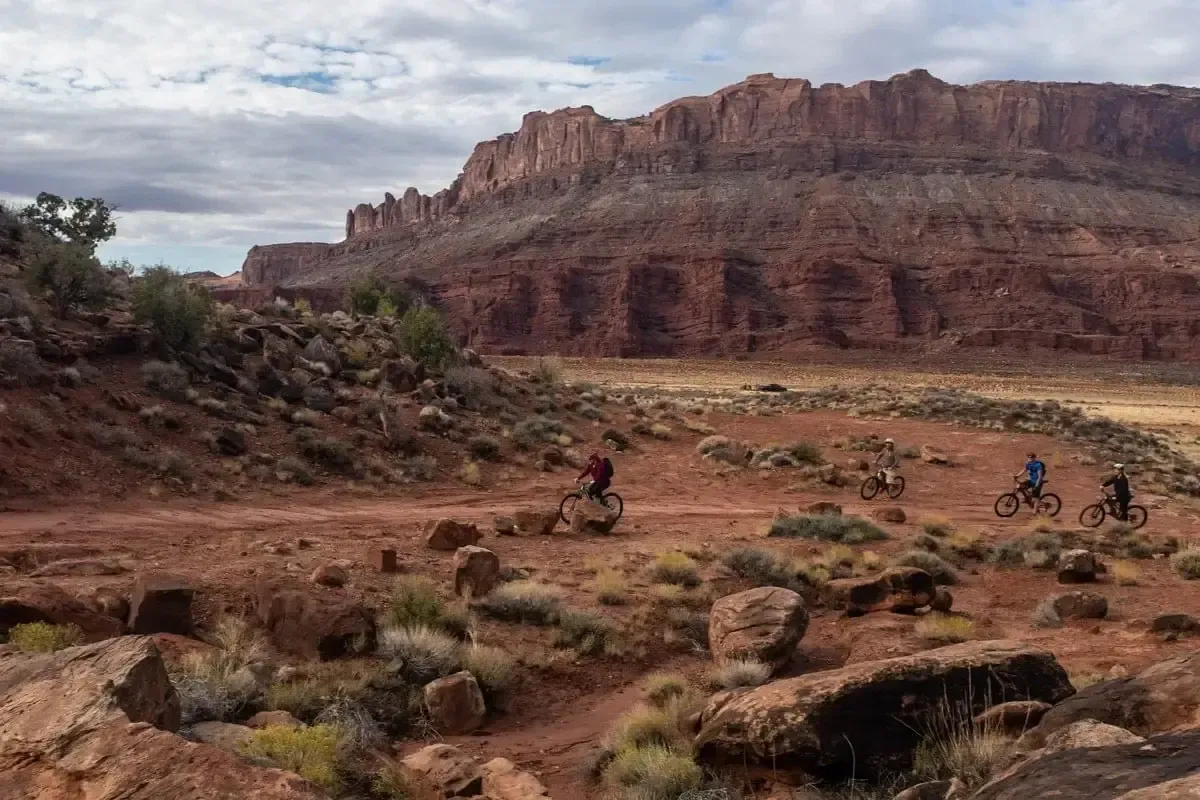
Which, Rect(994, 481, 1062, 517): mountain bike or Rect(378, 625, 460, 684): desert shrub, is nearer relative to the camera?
Rect(378, 625, 460, 684): desert shrub

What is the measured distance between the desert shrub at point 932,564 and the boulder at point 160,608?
967cm

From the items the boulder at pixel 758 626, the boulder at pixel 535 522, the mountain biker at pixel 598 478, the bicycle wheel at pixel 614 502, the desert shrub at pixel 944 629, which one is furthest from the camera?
the bicycle wheel at pixel 614 502

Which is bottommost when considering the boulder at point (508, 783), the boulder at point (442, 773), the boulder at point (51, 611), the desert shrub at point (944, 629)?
the desert shrub at point (944, 629)

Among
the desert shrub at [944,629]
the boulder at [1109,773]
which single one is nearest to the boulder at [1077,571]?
the desert shrub at [944,629]

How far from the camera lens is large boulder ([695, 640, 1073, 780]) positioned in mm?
5863

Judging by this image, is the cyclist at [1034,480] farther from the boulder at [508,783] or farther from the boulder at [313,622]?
the boulder at [508,783]

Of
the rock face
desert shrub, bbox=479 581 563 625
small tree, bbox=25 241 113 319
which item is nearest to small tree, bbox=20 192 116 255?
small tree, bbox=25 241 113 319

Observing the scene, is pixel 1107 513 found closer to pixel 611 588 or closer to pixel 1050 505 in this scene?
pixel 1050 505

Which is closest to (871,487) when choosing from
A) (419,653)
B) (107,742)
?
(419,653)

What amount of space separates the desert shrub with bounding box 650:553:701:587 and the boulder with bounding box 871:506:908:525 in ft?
22.1

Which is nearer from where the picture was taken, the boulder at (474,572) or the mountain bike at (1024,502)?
the boulder at (474,572)

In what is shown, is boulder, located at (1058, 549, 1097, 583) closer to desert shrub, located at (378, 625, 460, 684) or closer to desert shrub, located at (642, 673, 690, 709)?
desert shrub, located at (642, 673, 690, 709)

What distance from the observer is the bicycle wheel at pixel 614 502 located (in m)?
15.7

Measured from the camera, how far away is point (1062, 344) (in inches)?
4247
